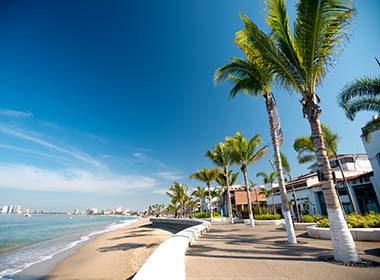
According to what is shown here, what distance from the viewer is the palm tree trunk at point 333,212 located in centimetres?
456

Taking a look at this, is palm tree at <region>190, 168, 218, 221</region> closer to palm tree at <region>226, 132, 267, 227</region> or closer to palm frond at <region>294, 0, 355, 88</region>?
palm tree at <region>226, 132, 267, 227</region>

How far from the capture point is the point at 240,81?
10.9 meters

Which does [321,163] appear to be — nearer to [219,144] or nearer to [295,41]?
[295,41]

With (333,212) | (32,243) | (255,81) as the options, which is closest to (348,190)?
(255,81)

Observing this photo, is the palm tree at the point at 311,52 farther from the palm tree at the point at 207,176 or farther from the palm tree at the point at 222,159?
the palm tree at the point at 207,176

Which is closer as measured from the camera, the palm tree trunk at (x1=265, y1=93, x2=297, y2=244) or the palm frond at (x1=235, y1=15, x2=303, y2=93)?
the palm frond at (x1=235, y1=15, x2=303, y2=93)

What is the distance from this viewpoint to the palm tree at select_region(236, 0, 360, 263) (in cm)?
492

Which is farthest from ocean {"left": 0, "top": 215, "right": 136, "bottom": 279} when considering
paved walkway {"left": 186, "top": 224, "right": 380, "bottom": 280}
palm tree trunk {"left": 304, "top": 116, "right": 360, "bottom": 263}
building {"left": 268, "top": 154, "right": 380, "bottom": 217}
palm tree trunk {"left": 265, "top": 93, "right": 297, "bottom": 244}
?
building {"left": 268, "top": 154, "right": 380, "bottom": 217}

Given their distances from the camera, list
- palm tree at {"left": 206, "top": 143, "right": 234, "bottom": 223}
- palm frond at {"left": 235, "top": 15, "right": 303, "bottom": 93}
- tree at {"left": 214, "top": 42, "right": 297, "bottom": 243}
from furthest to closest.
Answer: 1. palm tree at {"left": 206, "top": 143, "right": 234, "bottom": 223}
2. tree at {"left": 214, "top": 42, "right": 297, "bottom": 243}
3. palm frond at {"left": 235, "top": 15, "right": 303, "bottom": 93}

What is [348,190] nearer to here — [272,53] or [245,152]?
[245,152]

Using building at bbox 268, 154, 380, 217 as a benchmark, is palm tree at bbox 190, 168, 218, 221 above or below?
above

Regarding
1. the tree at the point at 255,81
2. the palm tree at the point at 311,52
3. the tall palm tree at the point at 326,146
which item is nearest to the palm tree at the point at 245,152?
the tall palm tree at the point at 326,146

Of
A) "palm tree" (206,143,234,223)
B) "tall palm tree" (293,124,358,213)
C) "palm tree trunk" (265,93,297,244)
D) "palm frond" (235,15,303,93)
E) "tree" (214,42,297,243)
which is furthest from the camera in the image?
"palm tree" (206,143,234,223)

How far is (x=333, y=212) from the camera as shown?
16.2 feet
